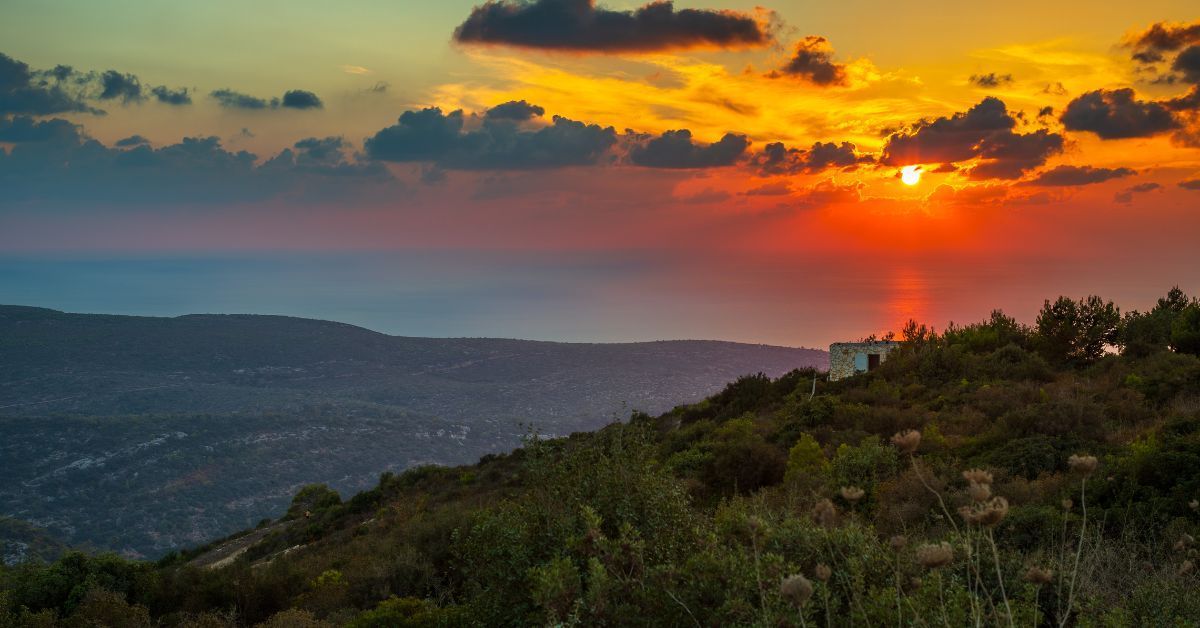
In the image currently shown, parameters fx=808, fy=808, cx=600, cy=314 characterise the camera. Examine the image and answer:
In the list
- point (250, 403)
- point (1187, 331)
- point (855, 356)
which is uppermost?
point (1187, 331)

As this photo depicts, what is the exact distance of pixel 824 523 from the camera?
5.11 m

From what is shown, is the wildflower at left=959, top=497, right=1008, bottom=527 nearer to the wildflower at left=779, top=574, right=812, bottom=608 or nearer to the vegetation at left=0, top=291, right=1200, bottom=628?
the vegetation at left=0, top=291, right=1200, bottom=628

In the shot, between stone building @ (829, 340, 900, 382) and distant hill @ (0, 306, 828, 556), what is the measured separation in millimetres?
14176

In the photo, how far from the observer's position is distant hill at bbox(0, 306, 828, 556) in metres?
89.6

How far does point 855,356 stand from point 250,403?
129m

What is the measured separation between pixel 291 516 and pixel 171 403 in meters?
111

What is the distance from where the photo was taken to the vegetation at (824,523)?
5.73 meters

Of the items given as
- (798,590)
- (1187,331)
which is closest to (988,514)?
(798,590)

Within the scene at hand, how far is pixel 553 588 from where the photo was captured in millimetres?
5621

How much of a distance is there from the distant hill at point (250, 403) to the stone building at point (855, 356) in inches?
558

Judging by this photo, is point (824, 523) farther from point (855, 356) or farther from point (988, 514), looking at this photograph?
point (855, 356)

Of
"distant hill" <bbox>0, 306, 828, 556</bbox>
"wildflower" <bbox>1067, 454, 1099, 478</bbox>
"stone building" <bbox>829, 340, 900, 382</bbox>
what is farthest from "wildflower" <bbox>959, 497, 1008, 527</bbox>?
"distant hill" <bbox>0, 306, 828, 556</bbox>

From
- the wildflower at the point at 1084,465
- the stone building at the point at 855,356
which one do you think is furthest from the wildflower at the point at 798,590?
the stone building at the point at 855,356

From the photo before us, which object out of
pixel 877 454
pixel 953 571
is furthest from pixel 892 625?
pixel 877 454
